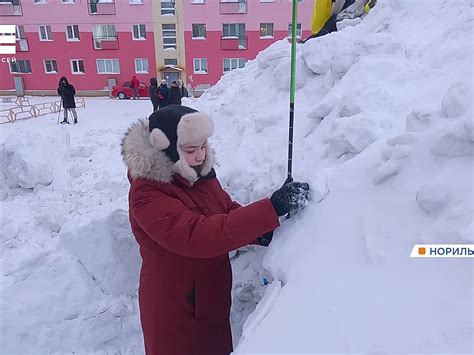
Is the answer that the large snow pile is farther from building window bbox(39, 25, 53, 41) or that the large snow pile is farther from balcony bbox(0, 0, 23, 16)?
balcony bbox(0, 0, 23, 16)

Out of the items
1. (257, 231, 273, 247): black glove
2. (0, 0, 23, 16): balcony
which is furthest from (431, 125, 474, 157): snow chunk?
(0, 0, 23, 16): balcony

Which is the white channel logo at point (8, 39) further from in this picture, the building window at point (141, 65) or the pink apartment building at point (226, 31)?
the pink apartment building at point (226, 31)

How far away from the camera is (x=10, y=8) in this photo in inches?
1096

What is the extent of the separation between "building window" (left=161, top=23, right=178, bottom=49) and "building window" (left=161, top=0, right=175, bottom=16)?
0.72m

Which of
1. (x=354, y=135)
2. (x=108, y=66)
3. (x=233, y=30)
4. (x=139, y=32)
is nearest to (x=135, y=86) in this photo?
(x=108, y=66)

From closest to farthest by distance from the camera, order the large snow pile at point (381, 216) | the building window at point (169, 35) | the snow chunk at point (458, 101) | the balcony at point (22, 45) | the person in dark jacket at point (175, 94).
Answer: the large snow pile at point (381, 216) → the snow chunk at point (458, 101) → the person in dark jacket at point (175, 94) → the building window at point (169, 35) → the balcony at point (22, 45)

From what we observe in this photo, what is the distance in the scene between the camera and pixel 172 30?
1070 inches

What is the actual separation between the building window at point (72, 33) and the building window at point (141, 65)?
14.8ft

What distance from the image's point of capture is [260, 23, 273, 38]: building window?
26672 mm

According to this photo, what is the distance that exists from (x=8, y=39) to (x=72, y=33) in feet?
13.3

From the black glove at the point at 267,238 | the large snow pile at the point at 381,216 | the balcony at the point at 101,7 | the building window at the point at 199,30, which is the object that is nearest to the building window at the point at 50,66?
the balcony at the point at 101,7

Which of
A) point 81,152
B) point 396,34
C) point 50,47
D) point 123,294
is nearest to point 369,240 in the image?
point 123,294

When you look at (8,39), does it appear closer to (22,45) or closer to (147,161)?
(22,45)

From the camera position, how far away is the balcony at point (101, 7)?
89.2 feet
